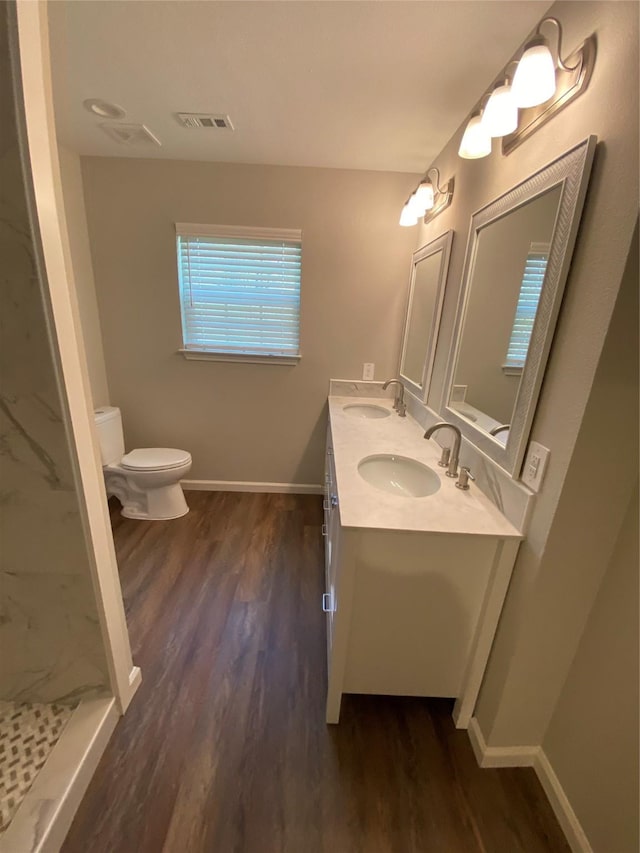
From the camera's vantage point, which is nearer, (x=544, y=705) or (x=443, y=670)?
(x=544, y=705)

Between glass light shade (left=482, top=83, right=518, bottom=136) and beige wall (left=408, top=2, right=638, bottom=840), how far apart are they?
113 millimetres

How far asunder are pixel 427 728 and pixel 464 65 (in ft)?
8.13

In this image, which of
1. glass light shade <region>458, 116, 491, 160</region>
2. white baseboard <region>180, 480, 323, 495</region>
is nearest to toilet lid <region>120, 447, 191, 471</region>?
white baseboard <region>180, 480, 323, 495</region>

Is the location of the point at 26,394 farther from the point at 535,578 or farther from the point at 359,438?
the point at 535,578

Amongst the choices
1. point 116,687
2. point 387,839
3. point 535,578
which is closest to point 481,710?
point 387,839

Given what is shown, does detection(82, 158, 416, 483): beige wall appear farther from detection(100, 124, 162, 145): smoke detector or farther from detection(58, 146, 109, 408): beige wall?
detection(100, 124, 162, 145): smoke detector

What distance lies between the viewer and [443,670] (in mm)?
1239

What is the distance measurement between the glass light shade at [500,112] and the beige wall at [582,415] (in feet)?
0.37

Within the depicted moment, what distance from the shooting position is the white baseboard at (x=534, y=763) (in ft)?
3.40

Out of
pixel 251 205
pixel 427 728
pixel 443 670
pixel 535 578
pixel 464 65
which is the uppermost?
pixel 464 65

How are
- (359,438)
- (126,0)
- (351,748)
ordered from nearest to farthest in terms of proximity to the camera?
(126,0)
(351,748)
(359,438)

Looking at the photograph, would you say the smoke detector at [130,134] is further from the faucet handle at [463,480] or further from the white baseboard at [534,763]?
the white baseboard at [534,763]

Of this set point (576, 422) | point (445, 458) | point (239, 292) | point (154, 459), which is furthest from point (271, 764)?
point (239, 292)

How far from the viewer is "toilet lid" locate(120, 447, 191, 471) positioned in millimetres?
2326
